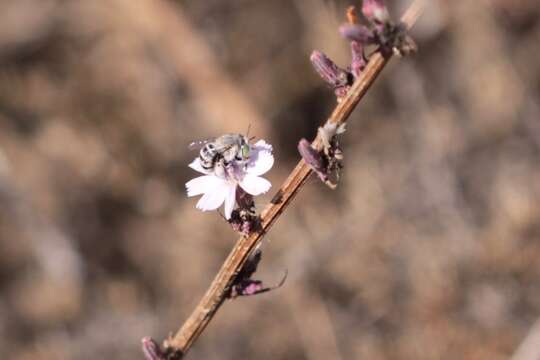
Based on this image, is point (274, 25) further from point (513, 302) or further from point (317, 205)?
point (513, 302)

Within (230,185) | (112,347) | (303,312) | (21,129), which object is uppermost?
(21,129)

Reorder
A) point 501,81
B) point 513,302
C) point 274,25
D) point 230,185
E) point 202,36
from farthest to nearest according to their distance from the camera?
point 274,25 < point 202,36 < point 501,81 < point 513,302 < point 230,185

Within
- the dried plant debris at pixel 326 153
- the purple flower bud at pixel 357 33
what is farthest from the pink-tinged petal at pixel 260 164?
the purple flower bud at pixel 357 33

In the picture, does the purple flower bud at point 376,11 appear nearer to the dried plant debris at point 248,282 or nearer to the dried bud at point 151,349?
the dried plant debris at point 248,282

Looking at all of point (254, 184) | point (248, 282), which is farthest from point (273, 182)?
point (254, 184)

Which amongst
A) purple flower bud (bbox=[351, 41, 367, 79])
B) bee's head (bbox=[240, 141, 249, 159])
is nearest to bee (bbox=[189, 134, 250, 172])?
bee's head (bbox=[240, 141, 249, 159])

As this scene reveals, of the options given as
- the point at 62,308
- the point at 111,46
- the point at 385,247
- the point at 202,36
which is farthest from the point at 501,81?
the point at 62,308

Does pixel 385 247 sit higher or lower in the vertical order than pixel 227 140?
higher
